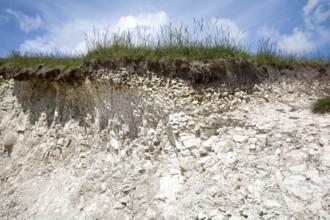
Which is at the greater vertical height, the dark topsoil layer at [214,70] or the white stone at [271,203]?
the dark topsoil layer at [214,70]

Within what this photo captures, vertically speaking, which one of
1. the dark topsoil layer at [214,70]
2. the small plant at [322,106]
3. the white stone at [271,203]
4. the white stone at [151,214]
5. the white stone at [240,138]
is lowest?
the white stone at [151,214]

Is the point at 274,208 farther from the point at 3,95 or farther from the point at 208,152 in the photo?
the point at 3,95

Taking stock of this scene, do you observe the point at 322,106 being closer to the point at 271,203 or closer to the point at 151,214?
the point at 271,203

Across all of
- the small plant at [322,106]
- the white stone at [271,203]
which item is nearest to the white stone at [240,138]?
the white stone at [271,203]

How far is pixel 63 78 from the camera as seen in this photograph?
9766 mm

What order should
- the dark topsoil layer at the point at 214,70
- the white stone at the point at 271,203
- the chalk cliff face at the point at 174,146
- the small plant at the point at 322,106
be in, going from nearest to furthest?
the white stone at the point at 271,203
the chalk cliff face at the point at 174,146
the small plant at the point at 322,106
the dark topsoil layer at the point at 214,70

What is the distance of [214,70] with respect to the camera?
7.72 meters

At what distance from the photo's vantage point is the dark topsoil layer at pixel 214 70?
769cm

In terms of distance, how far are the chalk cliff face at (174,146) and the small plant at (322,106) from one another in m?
0.20

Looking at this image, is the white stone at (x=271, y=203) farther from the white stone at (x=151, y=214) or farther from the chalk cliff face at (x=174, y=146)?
the white stone at (x=151, y=214)

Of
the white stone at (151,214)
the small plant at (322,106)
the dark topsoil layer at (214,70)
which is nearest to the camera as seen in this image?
the white stone at (151,214)

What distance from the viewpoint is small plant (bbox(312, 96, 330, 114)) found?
6.85m

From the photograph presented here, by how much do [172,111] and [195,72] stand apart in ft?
3.79

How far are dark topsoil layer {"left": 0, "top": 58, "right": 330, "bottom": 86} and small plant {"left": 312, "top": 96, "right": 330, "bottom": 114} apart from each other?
132 cm
